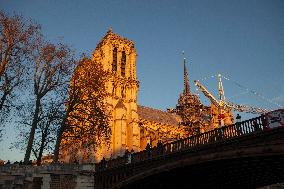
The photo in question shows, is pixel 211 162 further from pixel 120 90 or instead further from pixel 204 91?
pixel 204 91

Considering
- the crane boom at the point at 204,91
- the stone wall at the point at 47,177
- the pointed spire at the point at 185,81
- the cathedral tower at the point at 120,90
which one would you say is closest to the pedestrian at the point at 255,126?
the stone wall at the point at 47,177

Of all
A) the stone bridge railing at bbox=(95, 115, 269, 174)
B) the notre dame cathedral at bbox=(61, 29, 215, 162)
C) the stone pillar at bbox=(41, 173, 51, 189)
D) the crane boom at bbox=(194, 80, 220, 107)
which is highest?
the crane boom at bbox=(194, 80, 220, 107)

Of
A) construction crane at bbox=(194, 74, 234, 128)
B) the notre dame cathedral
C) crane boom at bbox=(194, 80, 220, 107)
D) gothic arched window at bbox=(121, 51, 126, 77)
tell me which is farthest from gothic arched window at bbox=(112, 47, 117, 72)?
crane boom at bbox=(194, 80, 220, 107)

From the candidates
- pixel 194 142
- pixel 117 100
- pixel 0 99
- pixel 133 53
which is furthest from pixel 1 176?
pixel 133 53

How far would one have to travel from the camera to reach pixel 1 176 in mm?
27672

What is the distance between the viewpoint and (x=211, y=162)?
22.5 meters

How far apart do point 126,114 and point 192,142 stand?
42179 mm

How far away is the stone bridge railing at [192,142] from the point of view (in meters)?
18.8

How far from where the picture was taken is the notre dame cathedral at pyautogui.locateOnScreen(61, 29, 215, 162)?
199 ft

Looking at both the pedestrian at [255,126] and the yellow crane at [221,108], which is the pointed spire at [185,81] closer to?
the yellow crane at [221,108]

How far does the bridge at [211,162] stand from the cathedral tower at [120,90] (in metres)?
28.5

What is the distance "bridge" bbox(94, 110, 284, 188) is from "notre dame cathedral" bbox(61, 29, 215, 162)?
2508 centimetres

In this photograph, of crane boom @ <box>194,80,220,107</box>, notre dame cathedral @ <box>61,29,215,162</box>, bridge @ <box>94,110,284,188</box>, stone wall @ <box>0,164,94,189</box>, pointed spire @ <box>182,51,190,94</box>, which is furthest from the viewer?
crane boom @ <box>194,80,220,107</box>

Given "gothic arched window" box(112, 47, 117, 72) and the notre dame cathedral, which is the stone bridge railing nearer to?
the notre dame cathedral
